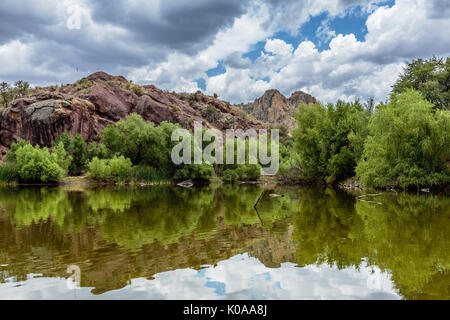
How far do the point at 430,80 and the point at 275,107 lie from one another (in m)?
129

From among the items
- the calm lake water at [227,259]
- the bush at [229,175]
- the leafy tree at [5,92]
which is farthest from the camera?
the leafy tree at [5,92]

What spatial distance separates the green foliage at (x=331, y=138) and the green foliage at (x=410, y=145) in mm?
9115

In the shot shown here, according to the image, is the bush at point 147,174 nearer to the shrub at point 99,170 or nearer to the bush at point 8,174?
the shrub at point 99,170

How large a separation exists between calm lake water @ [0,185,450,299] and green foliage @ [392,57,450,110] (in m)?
41.4

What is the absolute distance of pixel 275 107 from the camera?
180000 millimetres

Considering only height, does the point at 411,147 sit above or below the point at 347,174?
above

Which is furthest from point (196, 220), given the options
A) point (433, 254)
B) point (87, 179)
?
point (87, 179)

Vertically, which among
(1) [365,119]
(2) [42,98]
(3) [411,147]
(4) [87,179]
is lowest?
(4) [87,179]

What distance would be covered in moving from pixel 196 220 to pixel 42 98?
219ft

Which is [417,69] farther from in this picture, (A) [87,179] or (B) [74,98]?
(B) [74,98]

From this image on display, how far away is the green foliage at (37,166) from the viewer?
50.3m

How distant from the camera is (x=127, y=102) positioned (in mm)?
86062

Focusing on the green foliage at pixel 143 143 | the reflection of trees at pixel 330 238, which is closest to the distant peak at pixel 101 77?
the green foliage at pixel 143 143

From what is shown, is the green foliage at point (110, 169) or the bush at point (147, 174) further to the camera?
the bush at point (147, 174)
